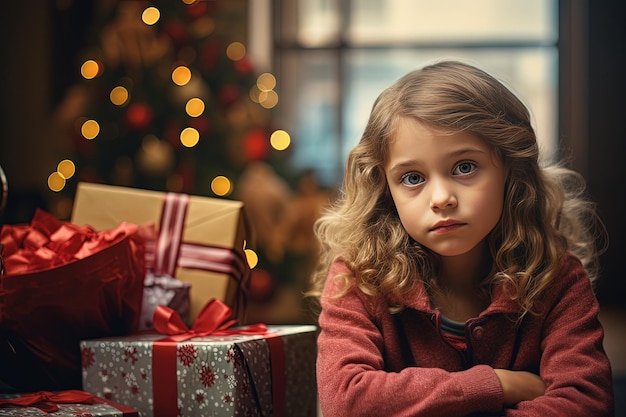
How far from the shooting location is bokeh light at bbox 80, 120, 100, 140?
9.68 feet

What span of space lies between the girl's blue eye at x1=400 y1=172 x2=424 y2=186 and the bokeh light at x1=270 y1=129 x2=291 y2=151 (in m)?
1.81

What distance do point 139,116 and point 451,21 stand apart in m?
1.78

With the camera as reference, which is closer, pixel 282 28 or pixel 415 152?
pixel 415 152

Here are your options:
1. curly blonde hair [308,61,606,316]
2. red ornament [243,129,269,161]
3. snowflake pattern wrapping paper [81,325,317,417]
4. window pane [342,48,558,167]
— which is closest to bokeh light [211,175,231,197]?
red ornament [243,129,269,161]

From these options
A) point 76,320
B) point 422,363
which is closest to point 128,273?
point 76,320

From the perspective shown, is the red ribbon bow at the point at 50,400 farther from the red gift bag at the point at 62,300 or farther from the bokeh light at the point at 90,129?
the bokeh light at the point at 90,129

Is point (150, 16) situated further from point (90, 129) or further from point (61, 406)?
point (61, 406)

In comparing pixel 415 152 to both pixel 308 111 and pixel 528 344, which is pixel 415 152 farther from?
pixel 308 111

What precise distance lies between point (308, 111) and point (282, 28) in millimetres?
424

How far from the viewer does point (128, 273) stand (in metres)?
1.41

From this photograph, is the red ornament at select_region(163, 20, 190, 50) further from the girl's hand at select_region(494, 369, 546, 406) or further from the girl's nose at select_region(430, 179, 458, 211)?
the girl's hand at select_region(494, 369, 546, 406)

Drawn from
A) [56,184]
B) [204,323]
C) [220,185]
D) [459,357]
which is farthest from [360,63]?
[459,357]

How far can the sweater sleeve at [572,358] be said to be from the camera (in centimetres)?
107

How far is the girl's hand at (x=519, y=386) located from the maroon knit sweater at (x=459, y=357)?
15mm
